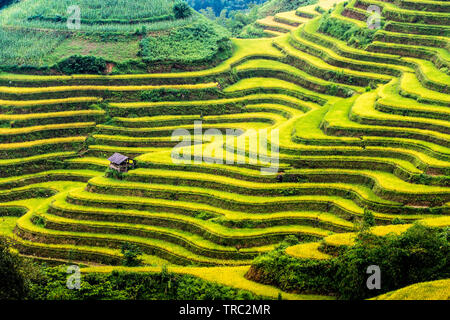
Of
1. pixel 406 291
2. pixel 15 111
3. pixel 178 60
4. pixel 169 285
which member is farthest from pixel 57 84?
pixel 406 291

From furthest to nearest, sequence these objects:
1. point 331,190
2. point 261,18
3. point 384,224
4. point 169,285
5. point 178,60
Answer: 1. point 261,18
2. point 178,60
3. point 331,190
4. point 384,224
5. point 169,285

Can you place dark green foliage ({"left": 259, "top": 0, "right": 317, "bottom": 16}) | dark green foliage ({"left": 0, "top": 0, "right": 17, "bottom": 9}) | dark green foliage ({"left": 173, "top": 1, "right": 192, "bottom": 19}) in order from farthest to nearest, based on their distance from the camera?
dark green foliage ({"left": 259, "top": 0, "right": 317, "bottom": 16})
dark green foliage ({"left": 0, "top": 0, "right": 17, "bottom": 9})
dark green foliage ({"left": 173, "top": 1, "right": 192, "bottom": 19})

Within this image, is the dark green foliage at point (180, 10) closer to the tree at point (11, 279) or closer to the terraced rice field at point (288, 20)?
the terraced rice field at point (288, 20)

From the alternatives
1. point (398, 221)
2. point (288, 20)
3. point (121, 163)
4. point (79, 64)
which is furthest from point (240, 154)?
point (288, 20)

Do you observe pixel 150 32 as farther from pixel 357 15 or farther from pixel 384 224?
pixel 384 224

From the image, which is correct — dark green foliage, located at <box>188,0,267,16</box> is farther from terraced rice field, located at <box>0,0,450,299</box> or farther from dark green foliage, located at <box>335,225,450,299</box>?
dark green foliage, located at <box>335,225,450,299</box>

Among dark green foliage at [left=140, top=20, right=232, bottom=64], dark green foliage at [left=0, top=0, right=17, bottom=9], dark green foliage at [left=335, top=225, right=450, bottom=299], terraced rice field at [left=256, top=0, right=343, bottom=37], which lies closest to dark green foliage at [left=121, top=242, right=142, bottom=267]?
dark green foliage at [left=335, top=225, right=450, bottom=299]

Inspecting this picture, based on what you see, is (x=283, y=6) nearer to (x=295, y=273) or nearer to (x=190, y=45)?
(x=190, y=45)
